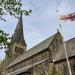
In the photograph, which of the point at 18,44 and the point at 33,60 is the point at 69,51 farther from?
the point at 18,44

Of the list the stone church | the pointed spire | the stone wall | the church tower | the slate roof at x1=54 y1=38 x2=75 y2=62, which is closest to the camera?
the slate roof at x1=54 y1=38 x2=75 y2=62

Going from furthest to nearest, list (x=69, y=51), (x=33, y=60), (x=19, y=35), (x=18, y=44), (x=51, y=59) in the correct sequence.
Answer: (x=19, y=35) → (x=18, y=44) → (x=33, y=60) → (x=51, y=59) → (x=69, y=51)

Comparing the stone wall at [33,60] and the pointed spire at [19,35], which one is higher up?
the pointed spire at [19,35]

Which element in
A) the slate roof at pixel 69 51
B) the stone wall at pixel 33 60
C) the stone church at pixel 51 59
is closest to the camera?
the slate roof at pixel 69 51

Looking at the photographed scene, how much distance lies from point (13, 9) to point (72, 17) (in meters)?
8.02

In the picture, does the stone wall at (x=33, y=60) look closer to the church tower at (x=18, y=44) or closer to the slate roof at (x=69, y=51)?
the slate roof at (x=69, y=51)

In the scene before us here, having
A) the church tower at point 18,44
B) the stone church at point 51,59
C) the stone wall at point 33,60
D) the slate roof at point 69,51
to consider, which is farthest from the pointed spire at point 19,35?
the slate roof at point 69,51

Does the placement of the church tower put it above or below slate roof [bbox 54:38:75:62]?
above

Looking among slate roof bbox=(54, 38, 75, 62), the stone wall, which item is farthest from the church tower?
slate roof bbox=(54, 38, 75, 62)

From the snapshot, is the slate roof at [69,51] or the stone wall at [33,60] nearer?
the slate roof at [69,51]

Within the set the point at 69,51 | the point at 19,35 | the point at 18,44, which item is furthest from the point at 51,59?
the point at 19,35

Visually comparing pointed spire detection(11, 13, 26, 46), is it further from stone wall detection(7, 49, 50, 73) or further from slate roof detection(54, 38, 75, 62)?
slate roof detection(54, 38, 75, 62)

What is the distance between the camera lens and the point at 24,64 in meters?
41.3

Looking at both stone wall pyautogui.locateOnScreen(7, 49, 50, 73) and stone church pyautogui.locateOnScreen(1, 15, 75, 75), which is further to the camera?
stone wall pyautogui.locateOnScreen(7, 49, 50, 73)
